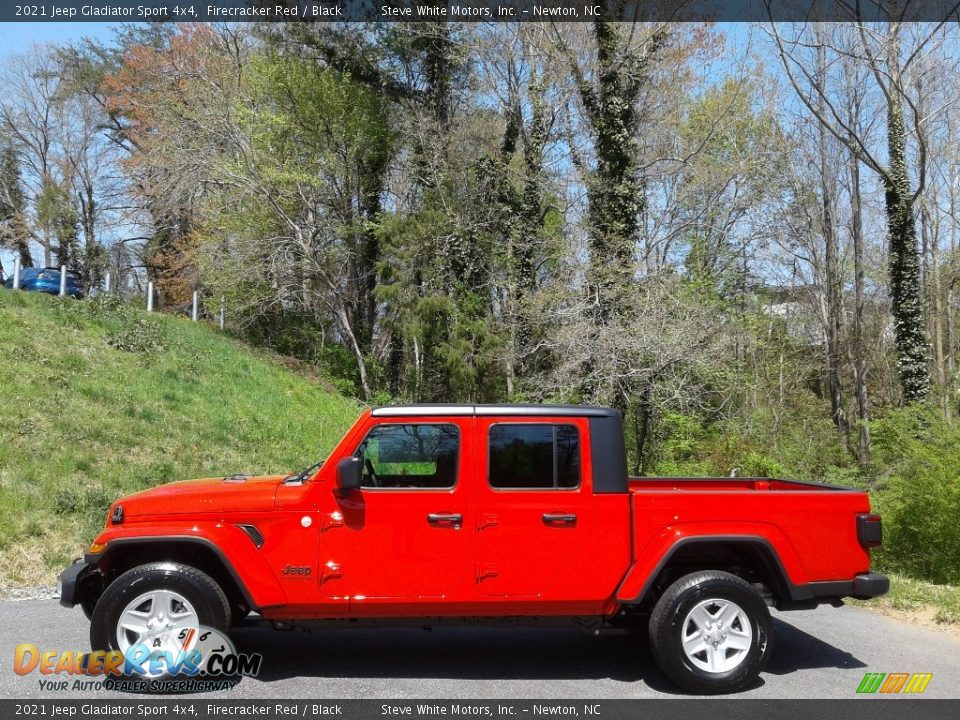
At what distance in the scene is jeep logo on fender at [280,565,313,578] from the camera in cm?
524

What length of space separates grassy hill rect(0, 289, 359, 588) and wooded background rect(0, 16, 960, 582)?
542cm

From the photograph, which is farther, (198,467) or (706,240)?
(706,240)

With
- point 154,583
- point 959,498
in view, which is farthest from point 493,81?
point 154,583

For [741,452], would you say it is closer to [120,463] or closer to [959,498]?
[959,498]

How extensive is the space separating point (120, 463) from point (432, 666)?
9324 mm

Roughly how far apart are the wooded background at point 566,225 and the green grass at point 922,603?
6749 millimetres

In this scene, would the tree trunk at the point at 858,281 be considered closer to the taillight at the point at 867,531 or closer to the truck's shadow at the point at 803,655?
the truck's shadow at the point at 803,655

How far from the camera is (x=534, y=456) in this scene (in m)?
5.50

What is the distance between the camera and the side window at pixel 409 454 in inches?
216

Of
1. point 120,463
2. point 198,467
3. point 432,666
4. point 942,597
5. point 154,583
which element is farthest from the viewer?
point 198,467

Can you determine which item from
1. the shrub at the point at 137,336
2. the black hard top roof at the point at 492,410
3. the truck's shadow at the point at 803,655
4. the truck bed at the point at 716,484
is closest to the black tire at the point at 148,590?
the black hard top roof at the point at 492,410

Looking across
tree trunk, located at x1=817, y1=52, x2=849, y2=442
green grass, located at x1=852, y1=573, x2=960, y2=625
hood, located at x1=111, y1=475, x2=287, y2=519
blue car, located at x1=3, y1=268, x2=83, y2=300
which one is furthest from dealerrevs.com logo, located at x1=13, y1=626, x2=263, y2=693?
tree trunk, located at x1=817, y1=52, x2=849, y2=442

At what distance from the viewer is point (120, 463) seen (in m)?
13.2

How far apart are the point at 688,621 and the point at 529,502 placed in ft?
4.23
